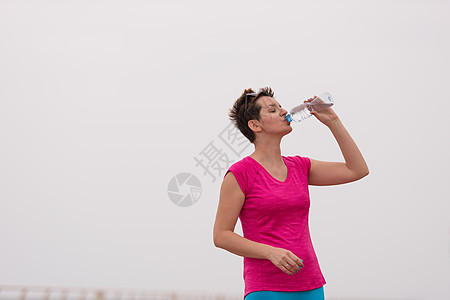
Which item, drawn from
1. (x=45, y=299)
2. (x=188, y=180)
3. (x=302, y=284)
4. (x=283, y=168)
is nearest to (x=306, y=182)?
→ (x=283, y=168)

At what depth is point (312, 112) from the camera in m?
1.43

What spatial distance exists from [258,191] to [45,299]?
1.74 metres

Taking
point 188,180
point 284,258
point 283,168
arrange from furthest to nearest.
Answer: point 188,180 → point 283,168 → point 284,258

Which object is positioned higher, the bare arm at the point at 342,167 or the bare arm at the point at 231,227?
the bare arm at the point at 342,167

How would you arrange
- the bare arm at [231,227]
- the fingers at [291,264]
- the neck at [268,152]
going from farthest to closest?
the neck at [268,152]
the bare arm at [231,227]
the fingers at [291,264]

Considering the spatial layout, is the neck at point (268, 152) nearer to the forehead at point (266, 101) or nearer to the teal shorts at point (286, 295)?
the forehead at point (266, 101)

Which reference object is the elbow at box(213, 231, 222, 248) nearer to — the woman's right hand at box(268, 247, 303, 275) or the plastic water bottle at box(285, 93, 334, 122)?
the woman's right hand at box(268, 247, 303, 275)

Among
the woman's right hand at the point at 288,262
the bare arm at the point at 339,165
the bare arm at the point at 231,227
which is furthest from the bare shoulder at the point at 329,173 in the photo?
the woman's right hand at the point at 288,262

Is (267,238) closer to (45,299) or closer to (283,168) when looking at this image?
(283,168)

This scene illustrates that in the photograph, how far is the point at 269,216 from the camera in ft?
3.98

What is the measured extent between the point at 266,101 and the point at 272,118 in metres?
0.08

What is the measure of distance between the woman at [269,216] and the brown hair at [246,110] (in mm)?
20

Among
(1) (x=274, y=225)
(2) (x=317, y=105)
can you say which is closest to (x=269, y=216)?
(1) (x=274, y=225)

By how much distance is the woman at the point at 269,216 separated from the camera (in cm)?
117
